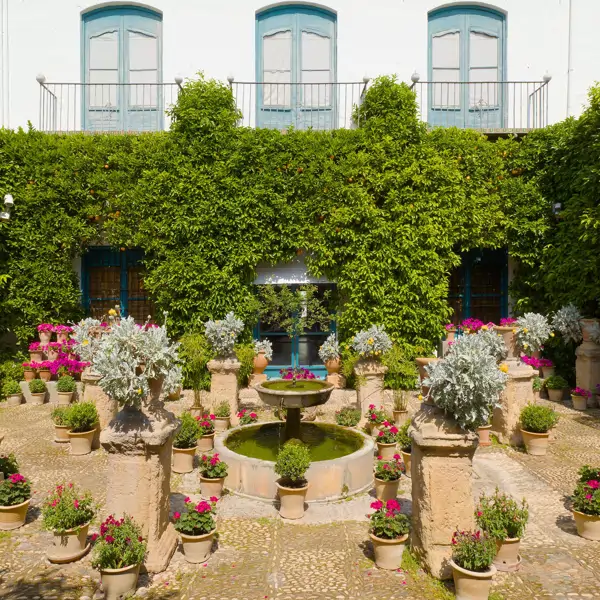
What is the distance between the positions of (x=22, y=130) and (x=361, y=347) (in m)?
9.54

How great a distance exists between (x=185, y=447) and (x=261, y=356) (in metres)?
5.62

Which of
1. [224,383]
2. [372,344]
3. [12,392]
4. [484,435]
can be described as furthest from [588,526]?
[12,392]

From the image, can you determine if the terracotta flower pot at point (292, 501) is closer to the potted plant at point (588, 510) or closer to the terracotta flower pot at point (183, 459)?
the terracotta flower pot at point (183, 459)

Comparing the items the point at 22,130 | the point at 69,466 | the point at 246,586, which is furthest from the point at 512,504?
the point at 22,130

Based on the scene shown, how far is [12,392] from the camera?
11789mm

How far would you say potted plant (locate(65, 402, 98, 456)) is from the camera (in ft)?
27.7

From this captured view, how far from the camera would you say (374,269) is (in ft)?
42.9

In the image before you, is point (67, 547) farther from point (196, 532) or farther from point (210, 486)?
point (210, 486)

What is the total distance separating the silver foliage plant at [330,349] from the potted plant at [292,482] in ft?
22.7

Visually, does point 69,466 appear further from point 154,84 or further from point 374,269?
point 154,84

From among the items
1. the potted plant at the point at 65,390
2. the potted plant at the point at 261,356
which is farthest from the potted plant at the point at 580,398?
the potted plant at the point at 65,390

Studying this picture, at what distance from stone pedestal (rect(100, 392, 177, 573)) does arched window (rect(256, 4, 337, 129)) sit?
10316 millimetres

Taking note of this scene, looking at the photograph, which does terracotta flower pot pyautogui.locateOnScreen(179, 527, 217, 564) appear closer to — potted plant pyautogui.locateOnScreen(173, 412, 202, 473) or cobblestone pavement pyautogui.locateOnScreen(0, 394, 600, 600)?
cobblestone pavement pyautogui.locateOnScreen(0, 394, 600, 600)

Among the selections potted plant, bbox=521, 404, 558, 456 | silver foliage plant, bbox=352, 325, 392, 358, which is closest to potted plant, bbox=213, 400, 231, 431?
silver foliage plant, bbox=352, 325, 392, 358
